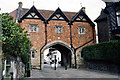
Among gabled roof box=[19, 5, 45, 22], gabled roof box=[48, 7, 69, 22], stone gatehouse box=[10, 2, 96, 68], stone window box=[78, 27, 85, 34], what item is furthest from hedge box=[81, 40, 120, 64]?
gabled roof box=[19, 5, 45, 22]

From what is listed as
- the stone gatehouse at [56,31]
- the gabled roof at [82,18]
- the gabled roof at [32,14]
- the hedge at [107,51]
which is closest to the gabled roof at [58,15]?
the stone gatehouse at [56,31]

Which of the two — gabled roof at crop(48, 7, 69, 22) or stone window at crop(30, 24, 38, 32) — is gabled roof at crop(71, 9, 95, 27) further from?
stone window at crop(30, 24, 38, 32)

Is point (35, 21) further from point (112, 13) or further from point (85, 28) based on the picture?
point (112, 13)

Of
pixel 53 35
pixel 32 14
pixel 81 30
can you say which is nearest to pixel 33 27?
pixel 32 14

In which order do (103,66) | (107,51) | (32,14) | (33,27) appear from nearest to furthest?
(107,51), (103,66), (33,27), (32,14)

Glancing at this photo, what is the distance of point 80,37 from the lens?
20891 millimetres

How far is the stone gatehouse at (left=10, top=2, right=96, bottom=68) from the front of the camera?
752 inches

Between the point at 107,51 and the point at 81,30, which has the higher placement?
the point at 81,30

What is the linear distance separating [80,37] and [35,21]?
790 centimetres

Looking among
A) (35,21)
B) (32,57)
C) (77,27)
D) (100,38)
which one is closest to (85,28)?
(77,27)

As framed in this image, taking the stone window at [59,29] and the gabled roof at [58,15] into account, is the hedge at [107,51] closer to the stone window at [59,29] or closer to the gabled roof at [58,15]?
the stone window at [59,29]

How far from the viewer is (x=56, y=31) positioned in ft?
66.5

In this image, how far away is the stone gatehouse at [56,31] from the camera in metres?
19.1

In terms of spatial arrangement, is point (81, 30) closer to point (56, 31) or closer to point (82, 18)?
point (82, 18)
